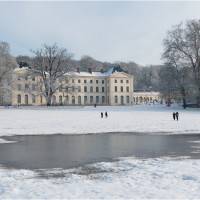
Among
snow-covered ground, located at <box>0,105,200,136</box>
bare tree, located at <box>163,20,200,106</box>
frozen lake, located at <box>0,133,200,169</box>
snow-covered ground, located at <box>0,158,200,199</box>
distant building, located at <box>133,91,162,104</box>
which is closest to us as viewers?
snow-covered ground, located at <box>0,158,200,199</box>

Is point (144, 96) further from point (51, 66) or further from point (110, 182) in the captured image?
point (110, 182)

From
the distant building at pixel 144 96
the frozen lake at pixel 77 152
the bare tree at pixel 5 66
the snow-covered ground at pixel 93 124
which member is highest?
the bare tree at pixel 5 66

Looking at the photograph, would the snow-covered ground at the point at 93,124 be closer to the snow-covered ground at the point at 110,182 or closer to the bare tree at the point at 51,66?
the snow-covered ground at the point at 110,182

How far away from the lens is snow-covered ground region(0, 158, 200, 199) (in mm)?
9414

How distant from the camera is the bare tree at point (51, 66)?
3388 inches

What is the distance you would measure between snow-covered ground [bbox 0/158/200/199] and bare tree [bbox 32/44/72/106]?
7301 centimetres

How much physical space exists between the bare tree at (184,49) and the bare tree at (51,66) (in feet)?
73.6

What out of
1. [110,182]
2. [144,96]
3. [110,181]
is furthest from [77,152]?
[144,96]

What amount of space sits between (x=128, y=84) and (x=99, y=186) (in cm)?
12674

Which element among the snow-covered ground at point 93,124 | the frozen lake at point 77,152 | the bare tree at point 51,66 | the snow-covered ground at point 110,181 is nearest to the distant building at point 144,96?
the bare tree at point 51,66

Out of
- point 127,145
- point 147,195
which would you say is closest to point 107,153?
point 127,145

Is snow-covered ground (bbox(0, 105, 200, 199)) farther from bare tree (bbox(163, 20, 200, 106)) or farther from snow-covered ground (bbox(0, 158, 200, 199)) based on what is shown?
bare tree (bbox(163, 20, 200, 106))

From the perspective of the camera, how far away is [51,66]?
86.8 m

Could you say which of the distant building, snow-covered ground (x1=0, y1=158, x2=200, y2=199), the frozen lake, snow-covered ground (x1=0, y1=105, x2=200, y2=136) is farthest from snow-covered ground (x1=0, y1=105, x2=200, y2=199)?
the distant building
